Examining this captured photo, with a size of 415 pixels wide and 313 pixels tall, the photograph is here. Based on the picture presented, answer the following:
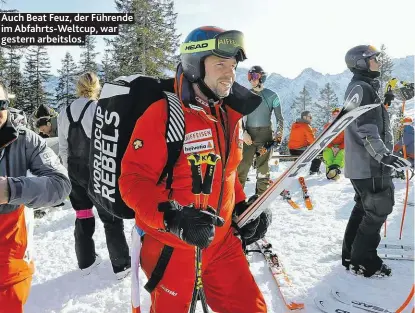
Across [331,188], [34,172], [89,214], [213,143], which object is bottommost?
[331,188]

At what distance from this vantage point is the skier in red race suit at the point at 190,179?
210 centimetres

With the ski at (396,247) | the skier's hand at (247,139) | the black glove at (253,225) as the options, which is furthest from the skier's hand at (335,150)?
the black glove at (253,225)

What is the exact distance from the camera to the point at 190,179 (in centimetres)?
227

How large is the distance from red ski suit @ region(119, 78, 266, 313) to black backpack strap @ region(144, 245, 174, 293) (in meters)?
0.03

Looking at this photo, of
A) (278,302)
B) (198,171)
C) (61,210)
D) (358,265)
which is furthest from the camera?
(61,210)

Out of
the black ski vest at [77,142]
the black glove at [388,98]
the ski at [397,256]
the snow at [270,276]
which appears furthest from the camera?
the ski at [397,256]

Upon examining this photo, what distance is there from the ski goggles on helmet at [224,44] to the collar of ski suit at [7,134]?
4.09ft

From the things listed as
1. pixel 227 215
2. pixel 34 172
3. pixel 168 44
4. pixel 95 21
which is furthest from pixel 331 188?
pixel 168 44

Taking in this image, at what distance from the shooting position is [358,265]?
4660mm

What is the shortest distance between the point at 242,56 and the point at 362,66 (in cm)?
235

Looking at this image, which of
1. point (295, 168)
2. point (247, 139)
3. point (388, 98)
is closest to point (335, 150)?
point (247, 139)

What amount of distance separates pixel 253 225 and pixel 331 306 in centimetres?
191

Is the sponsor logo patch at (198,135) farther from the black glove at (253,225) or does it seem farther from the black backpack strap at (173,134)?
the black glove at (253,225)

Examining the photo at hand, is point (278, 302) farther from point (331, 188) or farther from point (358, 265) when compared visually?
point (331, 188)
